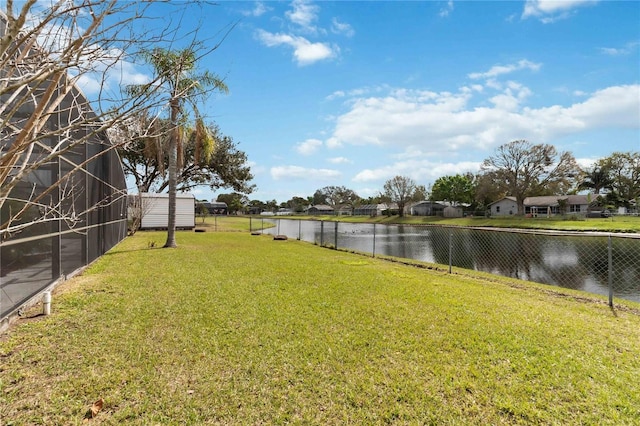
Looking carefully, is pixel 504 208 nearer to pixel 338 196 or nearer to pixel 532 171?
pixel 532 171

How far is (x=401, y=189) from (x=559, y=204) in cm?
2129

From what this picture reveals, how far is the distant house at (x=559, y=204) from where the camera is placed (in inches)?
1794

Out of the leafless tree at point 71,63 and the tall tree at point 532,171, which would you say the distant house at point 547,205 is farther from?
the leafless tree at point 71,63

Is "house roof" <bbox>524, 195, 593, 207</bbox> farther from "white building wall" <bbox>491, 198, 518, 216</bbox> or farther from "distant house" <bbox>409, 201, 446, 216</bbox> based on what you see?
"distant house" <bbox>409, 201, 446, 216</bbox>

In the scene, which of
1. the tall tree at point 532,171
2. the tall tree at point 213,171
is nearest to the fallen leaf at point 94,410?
the tall tree at point 213,171

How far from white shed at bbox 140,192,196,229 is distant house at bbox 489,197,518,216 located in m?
45.8

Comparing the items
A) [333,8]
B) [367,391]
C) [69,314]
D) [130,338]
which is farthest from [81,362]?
[333,8]

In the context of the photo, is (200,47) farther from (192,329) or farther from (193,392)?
(192,329)

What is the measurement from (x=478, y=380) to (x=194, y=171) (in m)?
25.0

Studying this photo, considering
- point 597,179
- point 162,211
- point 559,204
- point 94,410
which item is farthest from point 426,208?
point 94,410

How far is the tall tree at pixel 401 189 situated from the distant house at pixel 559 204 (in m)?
16.8

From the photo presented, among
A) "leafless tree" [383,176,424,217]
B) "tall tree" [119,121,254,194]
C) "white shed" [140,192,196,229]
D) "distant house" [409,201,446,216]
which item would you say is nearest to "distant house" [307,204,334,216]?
"distant house" [409,201,446,216]

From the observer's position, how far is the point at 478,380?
8.38ft

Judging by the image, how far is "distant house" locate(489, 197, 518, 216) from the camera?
5071cm
